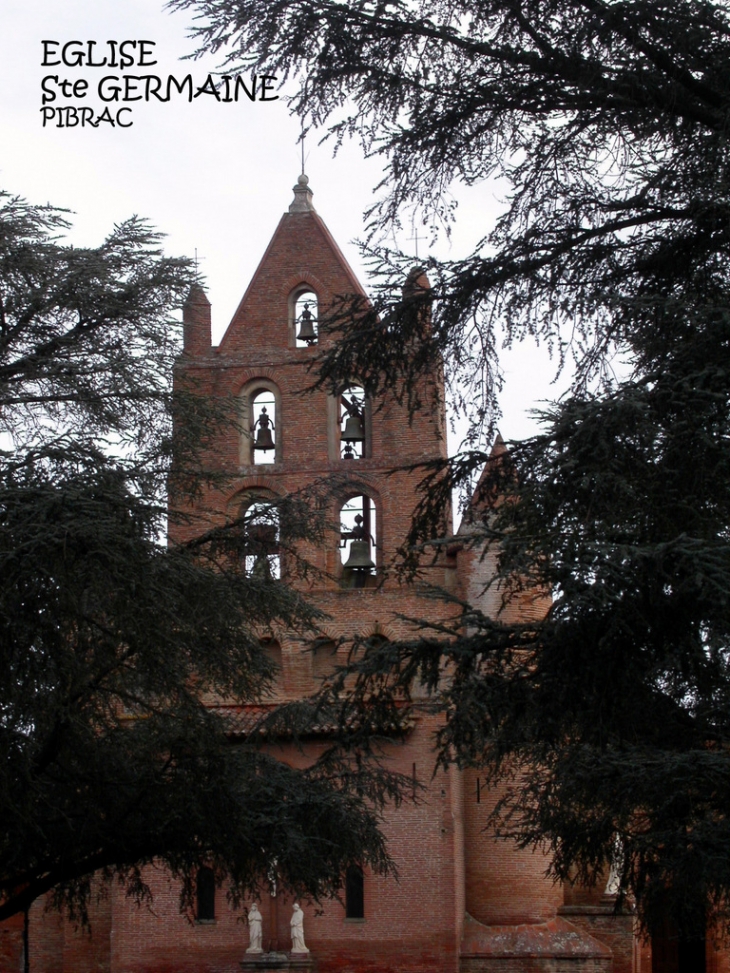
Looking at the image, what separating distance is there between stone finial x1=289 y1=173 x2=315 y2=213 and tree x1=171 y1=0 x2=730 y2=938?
19.9 m

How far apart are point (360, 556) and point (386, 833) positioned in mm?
4549

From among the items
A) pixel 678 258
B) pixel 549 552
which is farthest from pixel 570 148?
pixel 549 552

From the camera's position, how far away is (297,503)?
52.9 ft

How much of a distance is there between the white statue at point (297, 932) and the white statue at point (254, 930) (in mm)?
537

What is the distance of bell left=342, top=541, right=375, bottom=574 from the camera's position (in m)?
24.7

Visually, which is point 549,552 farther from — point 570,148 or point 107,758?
point 107,758

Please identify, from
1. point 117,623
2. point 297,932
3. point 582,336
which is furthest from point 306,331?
point 582,336

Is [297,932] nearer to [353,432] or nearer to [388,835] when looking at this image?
[388,835]

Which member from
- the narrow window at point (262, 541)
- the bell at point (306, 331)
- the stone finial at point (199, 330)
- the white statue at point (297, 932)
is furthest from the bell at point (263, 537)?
the stone finial at point (199, 330)

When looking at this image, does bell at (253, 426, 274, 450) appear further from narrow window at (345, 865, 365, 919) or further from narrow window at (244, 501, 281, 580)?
narrow window at (244, 501, 281, 580)

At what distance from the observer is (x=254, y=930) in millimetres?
23891

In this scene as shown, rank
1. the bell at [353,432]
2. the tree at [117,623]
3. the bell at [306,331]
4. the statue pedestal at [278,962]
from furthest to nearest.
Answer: the bell at [353,432] → the bell at [306,331] → the statue pedestal at [278,962] → the tree at [117,623]

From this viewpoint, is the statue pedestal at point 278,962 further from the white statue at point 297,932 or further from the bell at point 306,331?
the bell at point 306,331

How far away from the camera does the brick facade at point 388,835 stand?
23.9 m
